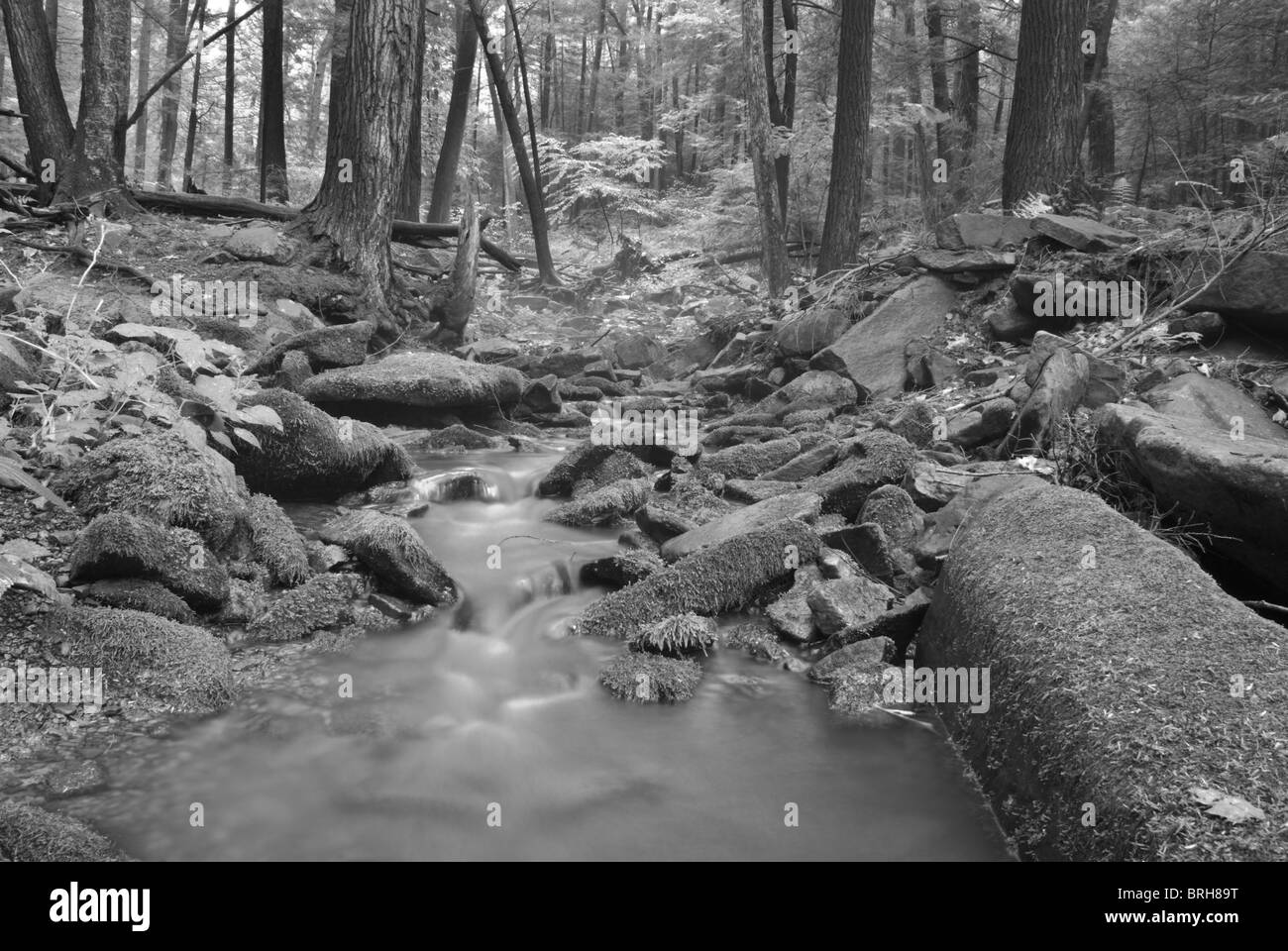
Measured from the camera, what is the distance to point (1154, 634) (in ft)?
11.2

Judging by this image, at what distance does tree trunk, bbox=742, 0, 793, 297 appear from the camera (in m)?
15.1

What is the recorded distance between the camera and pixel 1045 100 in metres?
11.0

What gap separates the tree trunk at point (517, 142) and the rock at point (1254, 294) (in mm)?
14405

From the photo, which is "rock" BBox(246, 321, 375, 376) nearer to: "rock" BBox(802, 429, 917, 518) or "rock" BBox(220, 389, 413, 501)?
"rock" BBox(220, 389, 413, 501)

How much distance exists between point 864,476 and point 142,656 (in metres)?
4.80

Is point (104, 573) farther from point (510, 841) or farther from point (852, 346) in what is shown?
point (852, 346)

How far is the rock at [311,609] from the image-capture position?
513 cm

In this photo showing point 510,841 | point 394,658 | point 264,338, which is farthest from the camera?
point 264,338

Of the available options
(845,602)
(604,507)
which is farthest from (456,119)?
(845,602)

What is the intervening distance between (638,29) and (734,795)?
38.5 metres

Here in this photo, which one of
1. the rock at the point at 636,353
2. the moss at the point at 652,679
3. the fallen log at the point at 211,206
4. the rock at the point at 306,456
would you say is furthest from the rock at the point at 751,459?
the fallen log at the point at 211,206

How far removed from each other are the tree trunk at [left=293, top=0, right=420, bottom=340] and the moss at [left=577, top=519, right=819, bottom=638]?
Answer: 7866 millimetres

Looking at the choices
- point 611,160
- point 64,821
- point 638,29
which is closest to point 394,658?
point 64,821

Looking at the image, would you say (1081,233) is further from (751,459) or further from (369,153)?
(369,153)
